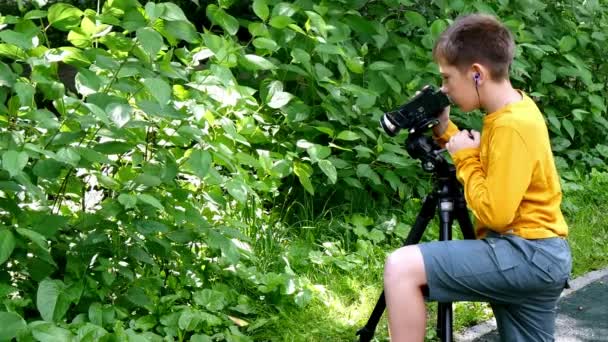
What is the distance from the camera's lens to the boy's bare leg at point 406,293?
9.77 ft

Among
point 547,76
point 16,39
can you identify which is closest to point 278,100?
point 16,39

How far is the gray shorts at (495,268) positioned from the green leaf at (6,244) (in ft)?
4.88

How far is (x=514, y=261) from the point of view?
9.73 ft

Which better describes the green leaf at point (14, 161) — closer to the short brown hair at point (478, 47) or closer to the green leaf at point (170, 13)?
the green leaf at point (170, 13)

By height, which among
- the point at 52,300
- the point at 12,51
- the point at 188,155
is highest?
the point at 12,51

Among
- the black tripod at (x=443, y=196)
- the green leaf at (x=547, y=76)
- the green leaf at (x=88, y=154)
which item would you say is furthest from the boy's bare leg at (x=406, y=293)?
the green leaf at (x=547, y=76)

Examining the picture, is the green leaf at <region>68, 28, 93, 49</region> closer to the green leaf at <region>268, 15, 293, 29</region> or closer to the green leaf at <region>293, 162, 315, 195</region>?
the green leaf at <region>268, 15, 293, 29</region>

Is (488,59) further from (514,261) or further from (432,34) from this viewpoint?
(432,34)

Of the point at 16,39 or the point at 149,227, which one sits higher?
the point at 16,39

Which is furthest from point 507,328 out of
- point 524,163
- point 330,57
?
point 330,57

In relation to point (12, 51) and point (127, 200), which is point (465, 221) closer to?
point (127, 200)

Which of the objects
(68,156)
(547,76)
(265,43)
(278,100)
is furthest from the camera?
(547,76)

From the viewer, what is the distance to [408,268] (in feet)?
9.76

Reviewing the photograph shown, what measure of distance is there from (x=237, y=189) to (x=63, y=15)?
103 centimetres
